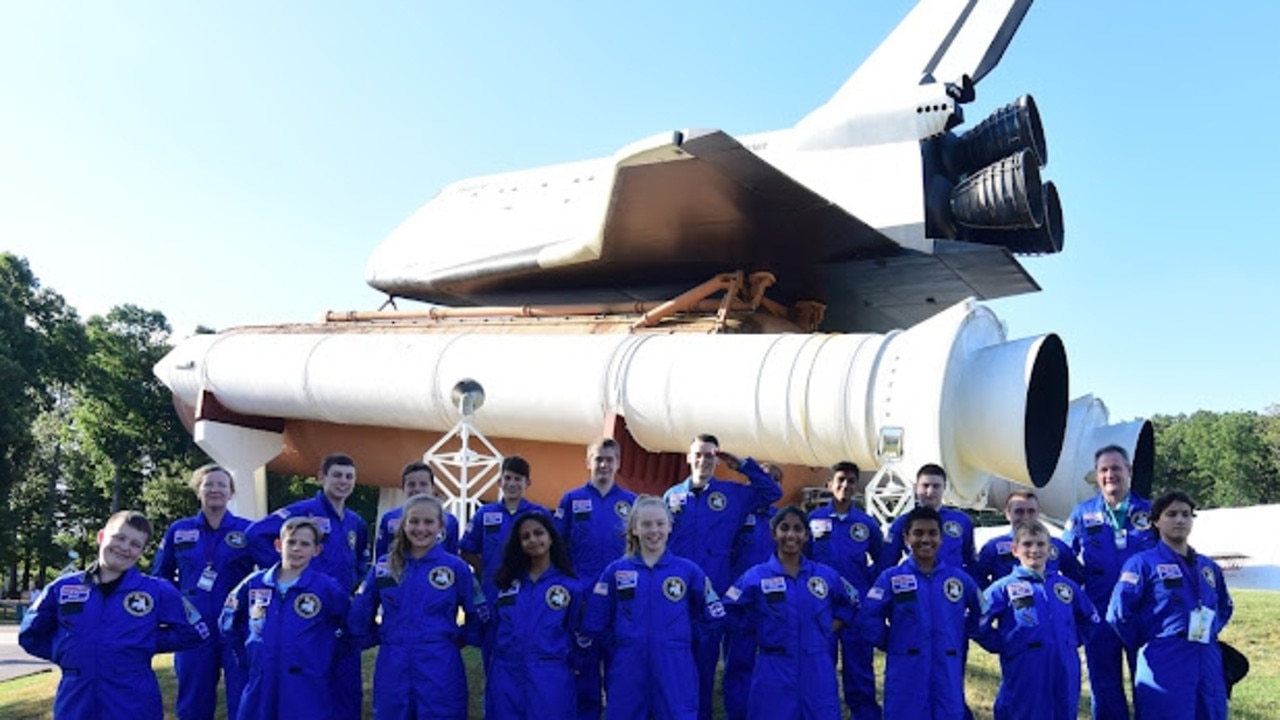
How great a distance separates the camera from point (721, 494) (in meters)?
5.75

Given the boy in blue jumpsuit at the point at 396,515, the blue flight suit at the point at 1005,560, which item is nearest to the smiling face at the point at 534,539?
the boy in blue jumpsuit at the point at 396,515

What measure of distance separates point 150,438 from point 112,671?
32341mm

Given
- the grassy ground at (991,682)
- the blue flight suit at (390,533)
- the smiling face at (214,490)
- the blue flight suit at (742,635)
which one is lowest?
the grassy ground at (991,682)

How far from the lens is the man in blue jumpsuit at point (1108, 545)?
5203 millimetres

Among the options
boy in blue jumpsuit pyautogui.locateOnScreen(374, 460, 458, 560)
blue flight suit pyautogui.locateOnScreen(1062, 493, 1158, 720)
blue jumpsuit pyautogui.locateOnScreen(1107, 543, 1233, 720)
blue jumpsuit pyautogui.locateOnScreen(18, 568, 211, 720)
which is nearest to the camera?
blue jumpsuit pyautogui.locateOnScreen(18, 568, 211, 720)

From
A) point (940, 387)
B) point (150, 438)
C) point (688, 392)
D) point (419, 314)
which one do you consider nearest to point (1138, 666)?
point (940, 387)

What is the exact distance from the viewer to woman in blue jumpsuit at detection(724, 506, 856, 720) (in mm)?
4293

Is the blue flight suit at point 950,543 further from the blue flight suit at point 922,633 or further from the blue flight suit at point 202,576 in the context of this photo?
the blue flight suit at point 202,576

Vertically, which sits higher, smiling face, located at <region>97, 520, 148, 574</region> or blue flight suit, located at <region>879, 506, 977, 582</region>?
smiling face, located at <region>97, 520, 148, 574</region>

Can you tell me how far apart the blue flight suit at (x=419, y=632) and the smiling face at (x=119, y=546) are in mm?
953

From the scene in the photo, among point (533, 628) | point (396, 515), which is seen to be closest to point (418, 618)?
point (533, 628)

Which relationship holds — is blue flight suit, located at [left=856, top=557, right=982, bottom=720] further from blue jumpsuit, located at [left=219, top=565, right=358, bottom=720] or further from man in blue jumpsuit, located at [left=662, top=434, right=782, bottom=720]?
blue jumpsuit, located at [left=219, top=565, right=358, bottom=720]

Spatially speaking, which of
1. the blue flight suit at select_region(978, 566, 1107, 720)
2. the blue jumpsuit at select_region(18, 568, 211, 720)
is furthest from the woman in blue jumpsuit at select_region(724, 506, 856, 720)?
the blue jumpsuit at select_region(18, 568, 211, 720)

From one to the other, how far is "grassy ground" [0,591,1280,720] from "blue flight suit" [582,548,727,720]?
5.58 feet
